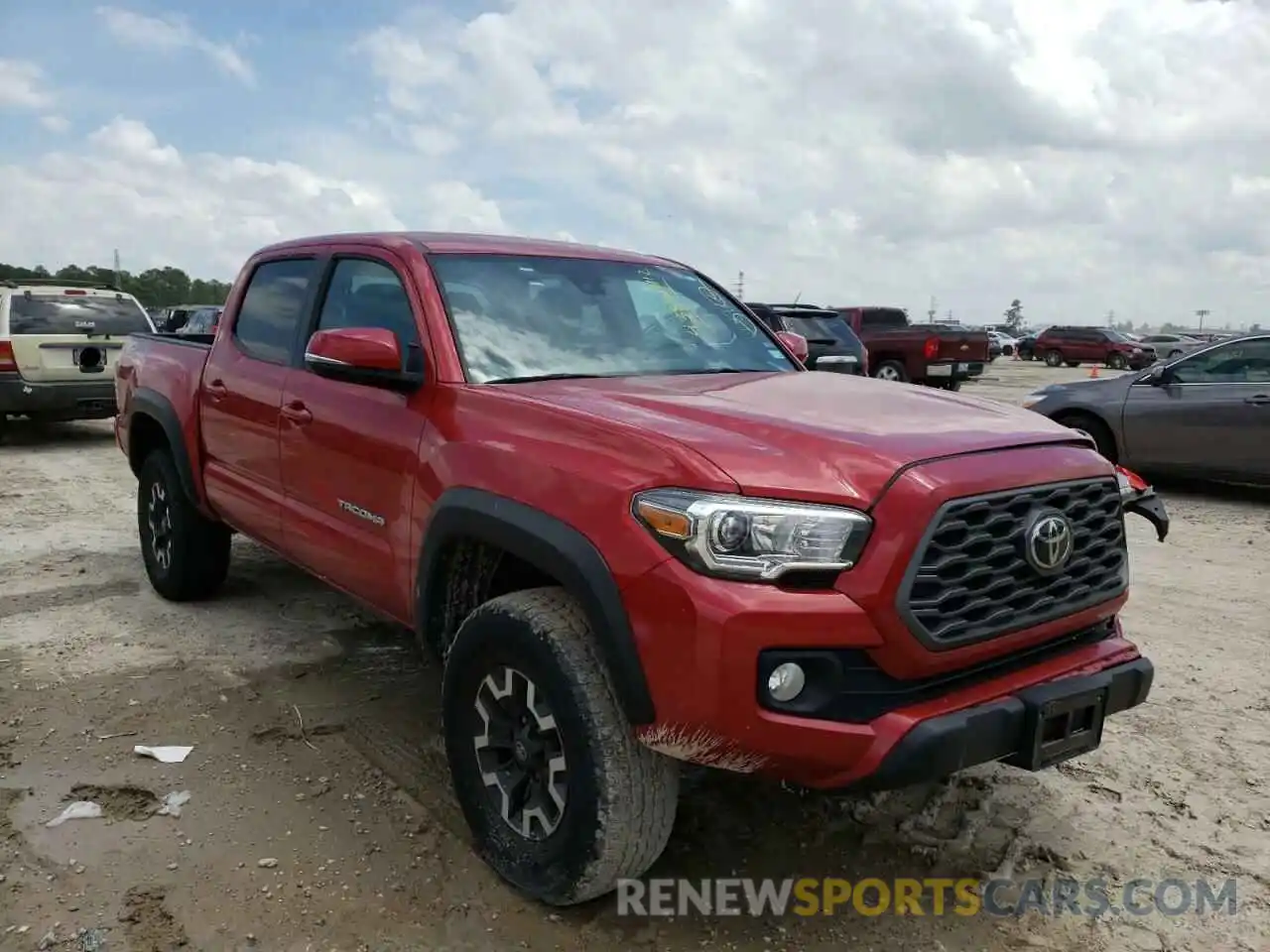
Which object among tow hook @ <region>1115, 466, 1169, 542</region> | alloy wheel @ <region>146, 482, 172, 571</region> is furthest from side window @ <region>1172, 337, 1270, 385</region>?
alloy wheel @ <region>146, 482, 172, 571</region>

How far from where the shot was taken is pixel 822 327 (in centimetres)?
1424

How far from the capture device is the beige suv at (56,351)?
10.8 metres

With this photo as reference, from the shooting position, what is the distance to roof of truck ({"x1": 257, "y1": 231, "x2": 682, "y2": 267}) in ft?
12.1

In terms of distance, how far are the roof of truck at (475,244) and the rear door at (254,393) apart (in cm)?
29

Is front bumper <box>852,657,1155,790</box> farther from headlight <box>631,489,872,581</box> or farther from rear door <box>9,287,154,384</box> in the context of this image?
rear door <box>9,287,154,384</box>

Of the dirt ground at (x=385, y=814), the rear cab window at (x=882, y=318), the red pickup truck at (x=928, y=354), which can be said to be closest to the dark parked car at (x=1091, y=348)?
the rear cab window at (x=882, y=318)

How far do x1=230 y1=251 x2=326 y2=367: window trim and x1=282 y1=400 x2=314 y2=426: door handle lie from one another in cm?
20

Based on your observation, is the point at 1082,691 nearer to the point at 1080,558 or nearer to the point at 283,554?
the point at 1080,558

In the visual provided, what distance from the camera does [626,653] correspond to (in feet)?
7.93

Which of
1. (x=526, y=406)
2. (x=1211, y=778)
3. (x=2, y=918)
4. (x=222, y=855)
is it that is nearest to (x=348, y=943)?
(x=222, y=855)

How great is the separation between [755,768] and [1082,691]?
90cm

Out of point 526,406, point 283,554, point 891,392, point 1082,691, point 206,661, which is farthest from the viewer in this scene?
point 206,661

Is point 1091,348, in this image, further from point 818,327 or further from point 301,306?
point 301,306

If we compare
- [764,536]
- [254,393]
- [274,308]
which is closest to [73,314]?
[274,308]
